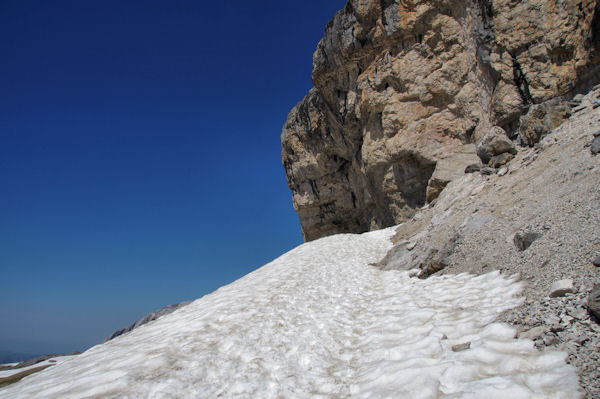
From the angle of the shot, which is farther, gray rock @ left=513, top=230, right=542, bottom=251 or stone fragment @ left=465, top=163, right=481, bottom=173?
stone fragment @ left=465, top=163, right=481, bottom=173

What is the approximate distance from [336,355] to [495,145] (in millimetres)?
13248

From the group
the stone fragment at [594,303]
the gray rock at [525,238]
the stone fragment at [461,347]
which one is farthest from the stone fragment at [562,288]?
the gray rock at [525,238]

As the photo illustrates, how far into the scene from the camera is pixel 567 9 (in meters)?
16.1

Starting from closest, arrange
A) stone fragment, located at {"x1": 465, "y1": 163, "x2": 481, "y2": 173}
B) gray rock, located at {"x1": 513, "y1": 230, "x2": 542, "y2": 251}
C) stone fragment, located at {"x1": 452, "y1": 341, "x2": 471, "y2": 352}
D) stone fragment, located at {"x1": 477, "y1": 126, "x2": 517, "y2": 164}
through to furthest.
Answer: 1. stone fragment, located at {"x1": 452, "y1": 341, "x2": 471, "y2": 352}
2. gray rock, located at {"x1": 513, "y1": 230, "x2": 542, "y2": 251}
3. stone fragment, located at {"x1": 477, "y1": 126, "x2": 517, "y2": 164}
4. stone fragment, located at {"x1": 465, "y1": 163, "x2": 481, "y2": 173}

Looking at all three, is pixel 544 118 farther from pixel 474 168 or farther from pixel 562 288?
pixel 562 288

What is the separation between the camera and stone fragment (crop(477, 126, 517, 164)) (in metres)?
14.2

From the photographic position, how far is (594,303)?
11.7 feet

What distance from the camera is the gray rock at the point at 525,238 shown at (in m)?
6.77

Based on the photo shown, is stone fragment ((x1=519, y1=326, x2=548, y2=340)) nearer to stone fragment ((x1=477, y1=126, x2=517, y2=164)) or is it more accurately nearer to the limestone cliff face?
stone fragment ((x1=477, y1=126, x2=517, y2=164))

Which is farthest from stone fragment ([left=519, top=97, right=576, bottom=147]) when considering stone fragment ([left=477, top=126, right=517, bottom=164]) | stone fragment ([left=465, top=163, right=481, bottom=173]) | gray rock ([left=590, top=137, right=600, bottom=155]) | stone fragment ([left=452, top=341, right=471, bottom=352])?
stone fragment ([left=452, top=341, right=471, bottom=352])

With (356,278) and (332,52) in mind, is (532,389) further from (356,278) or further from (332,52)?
(332,52)

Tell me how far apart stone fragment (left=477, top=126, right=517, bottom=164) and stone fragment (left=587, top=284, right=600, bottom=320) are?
1215 cm

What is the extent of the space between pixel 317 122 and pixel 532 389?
106 feet

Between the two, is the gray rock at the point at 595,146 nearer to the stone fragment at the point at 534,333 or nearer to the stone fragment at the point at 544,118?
the stone fragment at the point at 544,118
